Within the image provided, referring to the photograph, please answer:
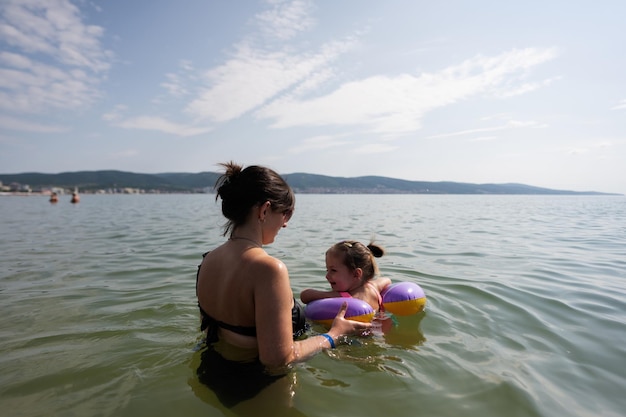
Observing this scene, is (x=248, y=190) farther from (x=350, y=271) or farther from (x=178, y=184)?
(x=178, y=184)

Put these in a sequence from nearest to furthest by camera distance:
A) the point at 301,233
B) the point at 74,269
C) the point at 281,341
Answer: the point at 281,341
the point at 74,269
the point at 301,233

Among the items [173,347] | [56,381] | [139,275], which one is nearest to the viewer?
[56,381]

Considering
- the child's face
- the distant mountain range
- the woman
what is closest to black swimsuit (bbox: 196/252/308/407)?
the woman

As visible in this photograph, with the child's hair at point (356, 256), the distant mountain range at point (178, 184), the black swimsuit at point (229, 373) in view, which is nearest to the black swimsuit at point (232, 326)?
the black swimsuit at point (229, 373)

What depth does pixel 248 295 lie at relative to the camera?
3.04 metres

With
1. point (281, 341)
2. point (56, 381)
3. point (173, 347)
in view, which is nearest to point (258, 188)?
point (281, 341)

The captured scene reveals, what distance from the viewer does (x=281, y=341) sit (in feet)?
9.90

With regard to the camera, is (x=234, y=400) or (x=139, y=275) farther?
(x=139, y=275)

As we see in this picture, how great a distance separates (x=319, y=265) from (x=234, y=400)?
20.9 ft

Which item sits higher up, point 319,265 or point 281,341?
point 281,341

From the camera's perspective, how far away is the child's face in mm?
5305

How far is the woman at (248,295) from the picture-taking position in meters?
2.95

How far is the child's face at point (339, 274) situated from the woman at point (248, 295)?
173 cm

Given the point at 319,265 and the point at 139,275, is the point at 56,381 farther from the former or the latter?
the point at 319,265
